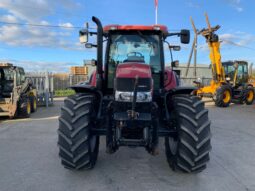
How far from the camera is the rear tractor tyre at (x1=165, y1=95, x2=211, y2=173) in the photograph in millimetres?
3807

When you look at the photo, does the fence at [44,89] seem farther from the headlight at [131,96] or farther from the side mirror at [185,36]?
the headlight at [131,96]

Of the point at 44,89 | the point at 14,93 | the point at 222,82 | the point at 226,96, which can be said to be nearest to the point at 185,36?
the point at 14,93

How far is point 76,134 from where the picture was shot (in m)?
3.80

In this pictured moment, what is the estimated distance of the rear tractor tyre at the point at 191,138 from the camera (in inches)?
150

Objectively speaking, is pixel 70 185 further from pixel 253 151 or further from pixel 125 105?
pixel 253 151

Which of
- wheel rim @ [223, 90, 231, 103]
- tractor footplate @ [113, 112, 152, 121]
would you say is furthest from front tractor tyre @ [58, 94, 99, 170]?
wheel rim @ [223, 90, 231, 103]

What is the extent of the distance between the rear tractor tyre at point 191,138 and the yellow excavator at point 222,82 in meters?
10.3

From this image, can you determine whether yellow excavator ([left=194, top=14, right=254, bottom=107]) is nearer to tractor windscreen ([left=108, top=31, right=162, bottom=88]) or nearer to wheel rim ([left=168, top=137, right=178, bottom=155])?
tractor windscreen ([left=108, top=31, right=162, bottom=88])

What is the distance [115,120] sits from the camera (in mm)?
3863

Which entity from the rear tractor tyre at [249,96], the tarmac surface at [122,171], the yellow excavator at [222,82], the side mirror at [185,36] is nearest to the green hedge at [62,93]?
the yellow excavator at [222,82]

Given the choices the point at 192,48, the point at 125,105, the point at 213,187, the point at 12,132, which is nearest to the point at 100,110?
the point at 125,105

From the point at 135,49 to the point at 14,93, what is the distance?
6228 mm

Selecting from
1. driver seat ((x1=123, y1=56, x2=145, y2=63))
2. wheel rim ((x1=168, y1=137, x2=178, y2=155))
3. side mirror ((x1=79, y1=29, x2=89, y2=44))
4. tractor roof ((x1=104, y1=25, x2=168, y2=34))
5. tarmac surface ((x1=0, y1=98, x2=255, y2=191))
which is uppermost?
tractor roof ((x1=104, y1=25, x2=168, y2=34))

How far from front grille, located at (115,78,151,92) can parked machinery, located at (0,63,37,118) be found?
674 cm
